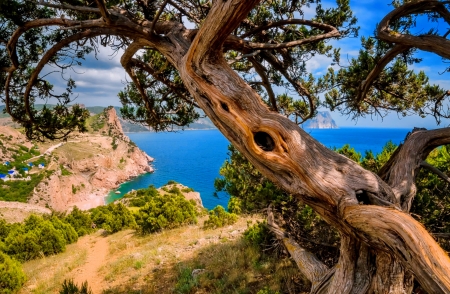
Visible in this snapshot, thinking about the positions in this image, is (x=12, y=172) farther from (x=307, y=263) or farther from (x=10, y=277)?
(x=307, y=263)

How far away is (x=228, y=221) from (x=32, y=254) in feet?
29.1

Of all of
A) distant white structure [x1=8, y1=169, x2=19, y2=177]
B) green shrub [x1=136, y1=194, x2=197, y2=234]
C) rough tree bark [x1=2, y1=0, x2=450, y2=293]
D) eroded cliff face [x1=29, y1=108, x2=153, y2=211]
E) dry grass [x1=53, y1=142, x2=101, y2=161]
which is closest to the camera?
rough tree bark [x1=2, y1=0, x2=450, y2=293]

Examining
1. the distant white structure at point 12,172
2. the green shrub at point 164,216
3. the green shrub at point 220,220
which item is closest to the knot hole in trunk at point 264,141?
the green shrub at point 220,220

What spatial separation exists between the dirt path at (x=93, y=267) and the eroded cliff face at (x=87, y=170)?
31915mm

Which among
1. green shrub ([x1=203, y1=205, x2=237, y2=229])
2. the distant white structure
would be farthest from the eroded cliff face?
green shrub ([x1=203, y1=205, x2=237, y2=229])

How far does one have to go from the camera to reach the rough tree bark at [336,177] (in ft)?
5.08

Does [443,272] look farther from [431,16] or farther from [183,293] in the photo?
[183,293]

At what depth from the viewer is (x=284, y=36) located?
4.42 m

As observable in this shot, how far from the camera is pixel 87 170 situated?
69.9 metres

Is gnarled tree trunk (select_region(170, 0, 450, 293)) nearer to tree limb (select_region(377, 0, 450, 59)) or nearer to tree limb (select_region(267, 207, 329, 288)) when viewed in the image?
tree limb (select_region(267, 207, 329, 288))

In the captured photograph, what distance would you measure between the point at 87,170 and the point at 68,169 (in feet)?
16.4

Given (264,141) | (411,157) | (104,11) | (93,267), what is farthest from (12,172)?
(411,157)

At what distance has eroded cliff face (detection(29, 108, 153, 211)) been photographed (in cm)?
5166

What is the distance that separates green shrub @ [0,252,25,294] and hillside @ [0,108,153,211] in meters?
30.2
